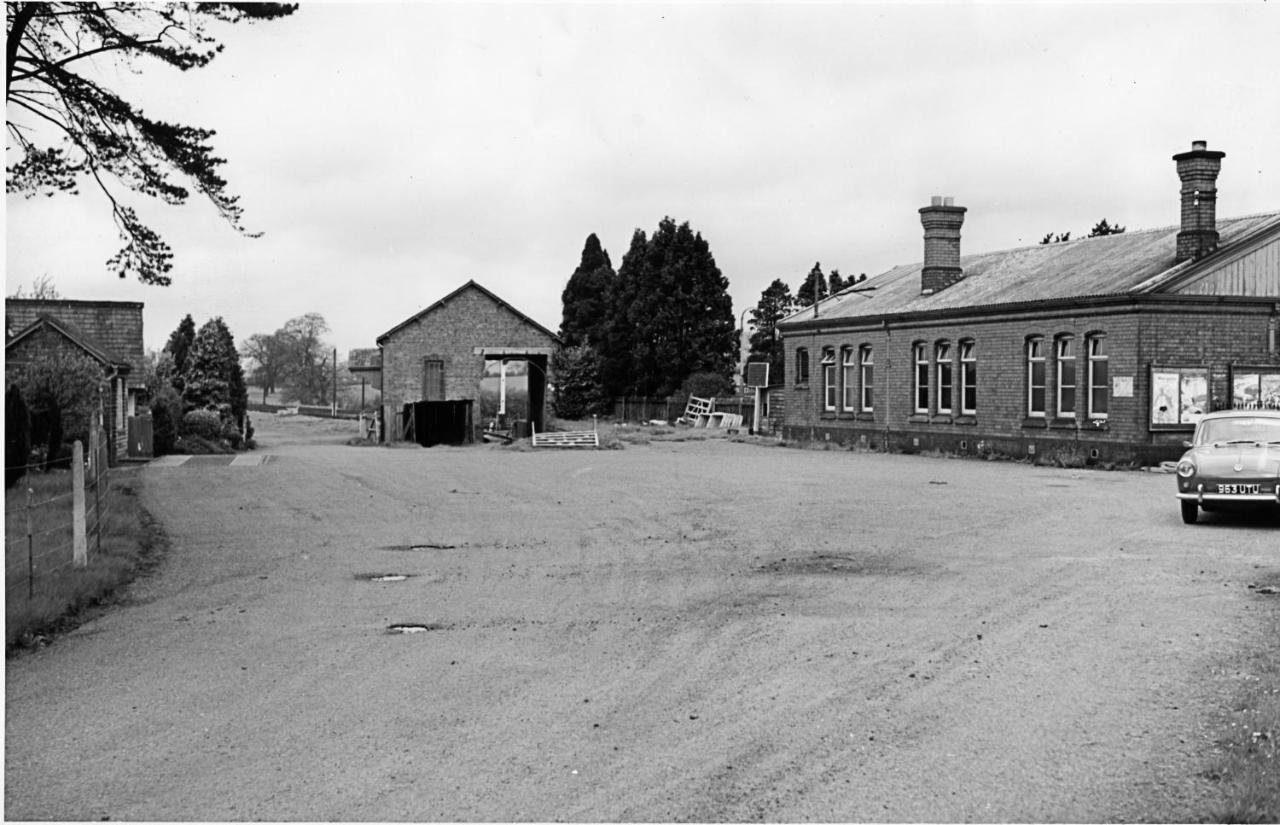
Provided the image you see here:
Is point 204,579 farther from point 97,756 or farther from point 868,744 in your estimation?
point 868,744

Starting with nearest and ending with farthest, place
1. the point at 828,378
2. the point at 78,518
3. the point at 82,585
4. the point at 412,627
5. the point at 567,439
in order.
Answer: the point at 412,627
the point at 82,585
the point at 78,518
the point at 567,439
the point at 828,378

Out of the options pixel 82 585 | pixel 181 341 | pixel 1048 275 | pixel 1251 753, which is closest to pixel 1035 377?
pixel 1048 275

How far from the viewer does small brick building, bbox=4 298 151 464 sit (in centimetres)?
3453

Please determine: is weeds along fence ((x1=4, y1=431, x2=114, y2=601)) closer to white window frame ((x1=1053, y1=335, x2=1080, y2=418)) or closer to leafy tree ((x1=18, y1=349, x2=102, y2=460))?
leafy tree ((x1=18, y1=349, x2=102, y2=460))

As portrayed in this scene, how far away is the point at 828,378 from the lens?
4559 centimetres

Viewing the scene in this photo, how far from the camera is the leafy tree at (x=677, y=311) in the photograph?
6550cm

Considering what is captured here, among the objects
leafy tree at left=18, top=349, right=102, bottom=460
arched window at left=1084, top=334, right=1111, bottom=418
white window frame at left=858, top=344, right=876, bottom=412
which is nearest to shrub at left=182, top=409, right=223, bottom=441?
leafy tree at left=18, top=349, right=102, bottom=460

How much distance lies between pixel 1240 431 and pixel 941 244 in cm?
2479

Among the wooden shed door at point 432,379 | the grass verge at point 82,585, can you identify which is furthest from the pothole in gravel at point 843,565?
the wooden shed door at point 432,379

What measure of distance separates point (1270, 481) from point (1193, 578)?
532 cm

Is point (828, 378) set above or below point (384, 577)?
above

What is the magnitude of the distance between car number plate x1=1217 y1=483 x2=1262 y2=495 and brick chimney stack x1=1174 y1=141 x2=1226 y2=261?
15.3 metres

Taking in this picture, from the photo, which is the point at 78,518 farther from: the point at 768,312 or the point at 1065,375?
the point at 768,312

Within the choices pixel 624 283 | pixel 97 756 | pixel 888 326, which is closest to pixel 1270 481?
pixel 97 756
